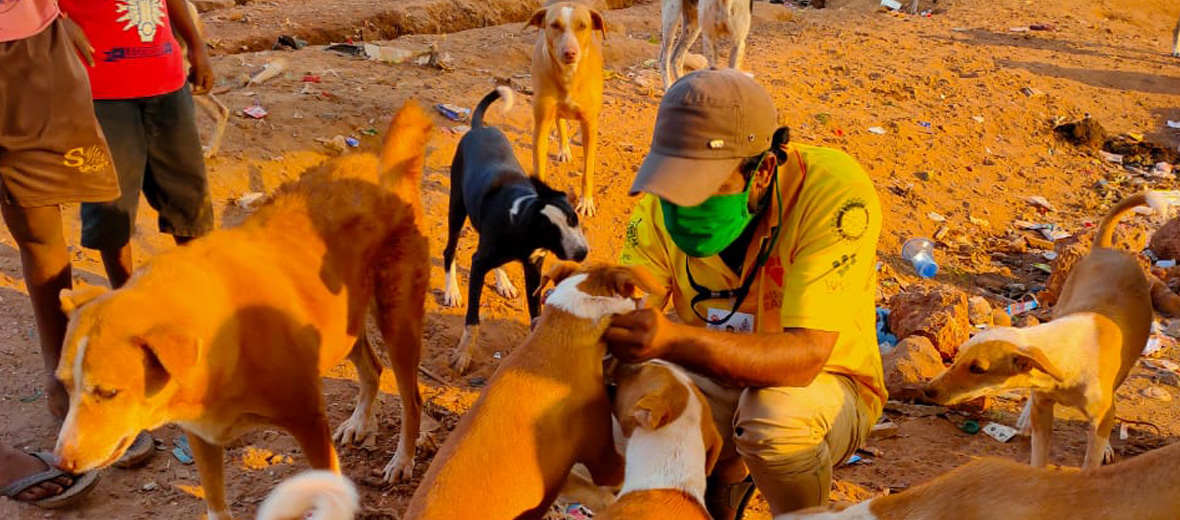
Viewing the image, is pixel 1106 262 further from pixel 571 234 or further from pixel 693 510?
pixel 693 510

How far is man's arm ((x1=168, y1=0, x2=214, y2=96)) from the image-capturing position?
4.53 meters

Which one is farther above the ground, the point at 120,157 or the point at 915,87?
the point at 120,157

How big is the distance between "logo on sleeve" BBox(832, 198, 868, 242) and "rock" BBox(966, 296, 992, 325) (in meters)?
3.28

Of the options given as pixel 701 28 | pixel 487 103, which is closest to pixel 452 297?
pixel 487 103

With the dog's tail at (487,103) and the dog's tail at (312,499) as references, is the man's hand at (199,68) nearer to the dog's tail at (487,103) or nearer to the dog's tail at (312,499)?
the dog's tail at (487,103)

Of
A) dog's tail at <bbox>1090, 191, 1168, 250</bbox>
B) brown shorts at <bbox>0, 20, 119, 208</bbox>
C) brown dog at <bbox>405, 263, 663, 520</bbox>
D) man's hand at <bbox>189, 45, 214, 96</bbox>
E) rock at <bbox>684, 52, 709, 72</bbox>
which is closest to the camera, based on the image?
brown dog at <bbox>405, 263, 663, 520</bbox>

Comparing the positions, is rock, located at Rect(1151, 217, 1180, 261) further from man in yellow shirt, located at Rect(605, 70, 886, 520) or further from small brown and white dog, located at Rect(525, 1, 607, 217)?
man in yellow shirt, located at Rect(605, 70, 886, 520)

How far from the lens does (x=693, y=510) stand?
2959 millimetres

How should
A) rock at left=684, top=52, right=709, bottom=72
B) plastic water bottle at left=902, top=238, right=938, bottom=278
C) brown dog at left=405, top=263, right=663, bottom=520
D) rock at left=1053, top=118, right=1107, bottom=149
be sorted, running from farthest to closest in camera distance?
rock at left=684, top=52, right=709, bottom=72 → rock at left=1053, top=118, right=1107, bottom=149 → plastic water bottle at left=902, top=238, right=938, bottom=278 → brown dog at left=405, top=263, right=663, bottom=520

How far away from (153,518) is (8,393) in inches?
52.0

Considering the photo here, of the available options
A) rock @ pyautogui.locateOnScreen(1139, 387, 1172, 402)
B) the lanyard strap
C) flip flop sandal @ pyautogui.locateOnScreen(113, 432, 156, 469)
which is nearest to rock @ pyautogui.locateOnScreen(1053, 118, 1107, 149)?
rock @ pyautogui.locateOnScreen(1139, 387, 1172, 402)

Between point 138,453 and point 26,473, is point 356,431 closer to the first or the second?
point 138,453

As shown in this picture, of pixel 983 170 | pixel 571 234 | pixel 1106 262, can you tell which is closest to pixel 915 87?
pixel 983 170

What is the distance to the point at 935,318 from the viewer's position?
5.45 m
